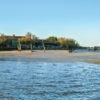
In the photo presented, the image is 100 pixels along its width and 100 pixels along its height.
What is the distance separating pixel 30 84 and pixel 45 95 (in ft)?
20.2

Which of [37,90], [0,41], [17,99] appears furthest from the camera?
[0,41]

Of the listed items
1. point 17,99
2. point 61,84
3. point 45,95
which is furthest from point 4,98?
point 61,84

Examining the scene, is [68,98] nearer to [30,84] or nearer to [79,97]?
[79,97]

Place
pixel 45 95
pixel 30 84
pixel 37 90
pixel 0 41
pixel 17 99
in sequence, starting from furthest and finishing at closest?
1. pixel 0 41
2. pixel 30 84
3. pixel 37 90
4. pixel 45 95
5. pixel 17 99

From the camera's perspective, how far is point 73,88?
27.2m

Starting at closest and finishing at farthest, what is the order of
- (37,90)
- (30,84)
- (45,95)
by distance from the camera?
1. (45,95)
2. (37,90)
3. (30,84)

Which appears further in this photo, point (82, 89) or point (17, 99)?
point (82, 89)

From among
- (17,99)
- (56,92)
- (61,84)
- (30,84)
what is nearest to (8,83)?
(30,84)

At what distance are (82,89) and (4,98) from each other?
667 cm

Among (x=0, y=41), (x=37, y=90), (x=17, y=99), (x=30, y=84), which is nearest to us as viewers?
(x=17, y=99)

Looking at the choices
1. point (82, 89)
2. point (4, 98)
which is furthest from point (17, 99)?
point (82, 89)

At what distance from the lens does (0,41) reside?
196 m

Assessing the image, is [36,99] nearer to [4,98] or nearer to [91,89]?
[4,98]

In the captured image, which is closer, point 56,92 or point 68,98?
point 68,98
